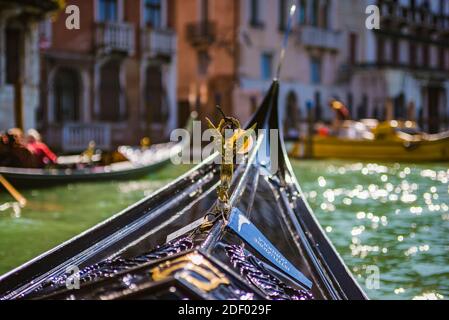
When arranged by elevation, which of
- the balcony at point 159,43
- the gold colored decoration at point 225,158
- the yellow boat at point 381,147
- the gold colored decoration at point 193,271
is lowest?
the yellow boat at point 381,147

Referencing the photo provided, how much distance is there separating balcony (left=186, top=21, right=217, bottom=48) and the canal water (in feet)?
19.2

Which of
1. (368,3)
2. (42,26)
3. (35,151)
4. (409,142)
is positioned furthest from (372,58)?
(35,151)

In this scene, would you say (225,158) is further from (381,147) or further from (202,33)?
(202,33)

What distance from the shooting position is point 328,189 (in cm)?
650

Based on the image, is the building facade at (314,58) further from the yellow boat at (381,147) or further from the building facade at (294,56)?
the yellow boat at (381,147)

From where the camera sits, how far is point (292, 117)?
14805mm

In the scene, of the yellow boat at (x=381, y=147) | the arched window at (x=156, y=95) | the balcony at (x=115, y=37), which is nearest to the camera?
the yellow boat at (x=381, y=147)

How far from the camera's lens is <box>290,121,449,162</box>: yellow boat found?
32.1 ft

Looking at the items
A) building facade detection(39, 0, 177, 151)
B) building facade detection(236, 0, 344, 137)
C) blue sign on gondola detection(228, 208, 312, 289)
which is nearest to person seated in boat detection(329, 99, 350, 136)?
building facade detection(236, 0, 344, 137)

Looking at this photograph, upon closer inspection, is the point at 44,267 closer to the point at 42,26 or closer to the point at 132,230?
the point at 132,230

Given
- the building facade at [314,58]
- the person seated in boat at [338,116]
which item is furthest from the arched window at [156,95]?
the person seated in boat at [338,116]

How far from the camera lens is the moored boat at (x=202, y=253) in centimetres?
117

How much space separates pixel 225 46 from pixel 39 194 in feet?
27.7

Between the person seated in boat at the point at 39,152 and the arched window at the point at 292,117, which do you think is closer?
the person seated in boat at the point at 39,152
